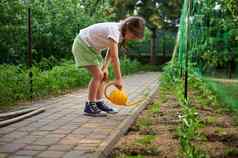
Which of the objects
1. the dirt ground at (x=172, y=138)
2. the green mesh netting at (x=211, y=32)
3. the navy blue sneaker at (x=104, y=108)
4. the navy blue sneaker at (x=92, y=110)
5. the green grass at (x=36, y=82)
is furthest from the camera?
the green mesh netting at (x=211, y=32)

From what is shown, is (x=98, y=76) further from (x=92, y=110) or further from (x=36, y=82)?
(x=36, y=82)

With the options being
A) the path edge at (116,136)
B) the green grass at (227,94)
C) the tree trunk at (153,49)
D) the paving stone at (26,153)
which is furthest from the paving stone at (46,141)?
the tree trunk at (153,49)

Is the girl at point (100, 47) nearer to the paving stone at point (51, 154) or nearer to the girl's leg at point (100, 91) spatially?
the girl's leg at point (100, 91)

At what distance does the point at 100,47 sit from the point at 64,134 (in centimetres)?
151

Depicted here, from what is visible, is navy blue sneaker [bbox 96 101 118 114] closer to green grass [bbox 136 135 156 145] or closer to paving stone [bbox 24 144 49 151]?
green grass [bbox 136 135 156 145]

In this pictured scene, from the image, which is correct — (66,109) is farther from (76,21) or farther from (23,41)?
(76,21)

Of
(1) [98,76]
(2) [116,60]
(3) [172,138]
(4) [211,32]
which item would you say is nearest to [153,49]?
(4) [211,32]

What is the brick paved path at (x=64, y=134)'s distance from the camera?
12.2ft

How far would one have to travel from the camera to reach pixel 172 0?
2161 cm

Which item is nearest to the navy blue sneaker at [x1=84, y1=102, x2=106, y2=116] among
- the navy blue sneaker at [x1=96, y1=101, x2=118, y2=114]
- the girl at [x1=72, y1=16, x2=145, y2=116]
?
the girl at [x1=72, y1=16, x2=145, y2=116]

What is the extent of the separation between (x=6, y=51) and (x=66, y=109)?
11.1ft

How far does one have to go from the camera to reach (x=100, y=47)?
18.4 ft

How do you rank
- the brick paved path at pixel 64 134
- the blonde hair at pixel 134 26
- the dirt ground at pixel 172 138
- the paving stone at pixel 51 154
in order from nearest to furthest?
the paving stone at pixel 51 154, the brick paved path at pixel 64 134, the dirt ground at pixel 172 138, the blonde hair at pixel 134 26

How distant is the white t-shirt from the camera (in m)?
5.38
